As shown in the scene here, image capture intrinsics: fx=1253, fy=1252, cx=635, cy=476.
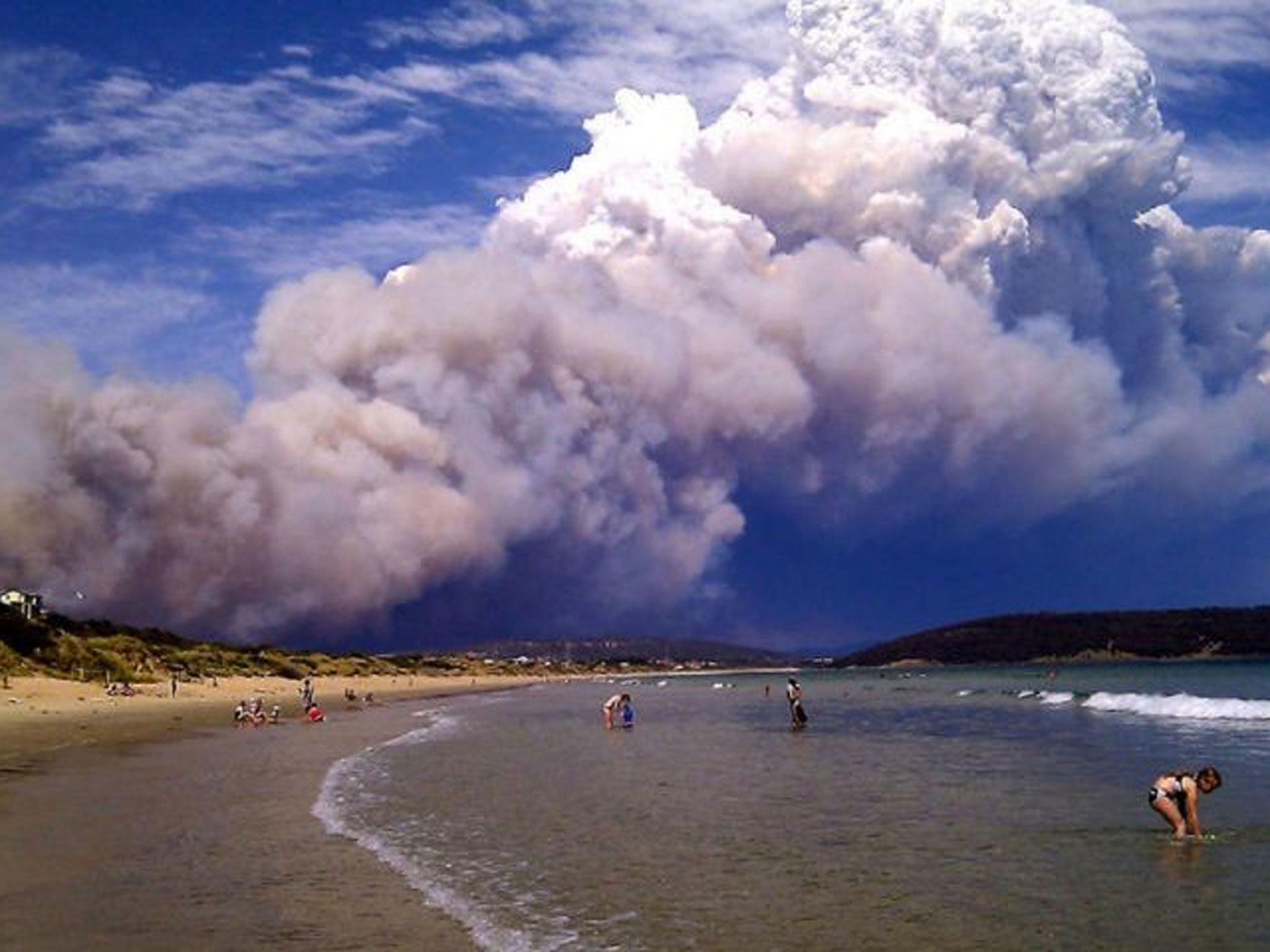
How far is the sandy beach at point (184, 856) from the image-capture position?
1409 cm

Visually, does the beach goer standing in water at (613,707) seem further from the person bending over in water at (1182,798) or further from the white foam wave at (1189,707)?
the person bending over in water at (1182,798)

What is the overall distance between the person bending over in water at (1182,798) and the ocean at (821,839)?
1.24 ft

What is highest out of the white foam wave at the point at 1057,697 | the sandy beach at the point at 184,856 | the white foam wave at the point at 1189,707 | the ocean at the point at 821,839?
the sandy beach at the point at 184,856

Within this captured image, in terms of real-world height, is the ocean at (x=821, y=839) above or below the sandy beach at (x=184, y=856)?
below

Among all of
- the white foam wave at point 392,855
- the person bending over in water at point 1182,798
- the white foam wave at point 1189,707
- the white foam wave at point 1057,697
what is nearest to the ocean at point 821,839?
the white foam wave at point 392,855

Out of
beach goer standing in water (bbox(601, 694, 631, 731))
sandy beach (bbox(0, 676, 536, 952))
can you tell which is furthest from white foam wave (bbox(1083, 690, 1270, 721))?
sandy beach (bbox(0, 676, 536, 952))

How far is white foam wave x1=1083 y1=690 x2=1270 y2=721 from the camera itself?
57844 millimetres

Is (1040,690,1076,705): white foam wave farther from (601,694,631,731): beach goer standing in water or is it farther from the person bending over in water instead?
the person bending over in water

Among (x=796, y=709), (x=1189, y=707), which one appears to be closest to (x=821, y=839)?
(x=796, y=709)

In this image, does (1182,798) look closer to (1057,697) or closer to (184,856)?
(184,856)

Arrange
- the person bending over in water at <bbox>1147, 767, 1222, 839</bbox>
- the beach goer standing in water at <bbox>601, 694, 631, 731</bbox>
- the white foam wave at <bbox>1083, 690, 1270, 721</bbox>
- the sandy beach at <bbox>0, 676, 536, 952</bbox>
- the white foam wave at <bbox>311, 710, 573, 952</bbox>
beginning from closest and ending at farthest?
the white foam wave at <bbox>311, 710, 573, 952</bbox> → the sandy beach at <bbox>0, 676, 536, 952</bbox> → the person bending over in water at <bbox>1147, 767, 1222, 839</bbox> → the beach goer standing in water at <bbox>601, 694, 631, 731</bbox> → the white foam wave at <bbox>1083, 690, 1270, 721</bbox>

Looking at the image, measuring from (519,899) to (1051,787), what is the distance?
15859 mm

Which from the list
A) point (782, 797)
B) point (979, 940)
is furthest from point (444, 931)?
point (782, 797)

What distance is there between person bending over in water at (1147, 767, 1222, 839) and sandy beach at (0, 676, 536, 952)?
1254 cm
